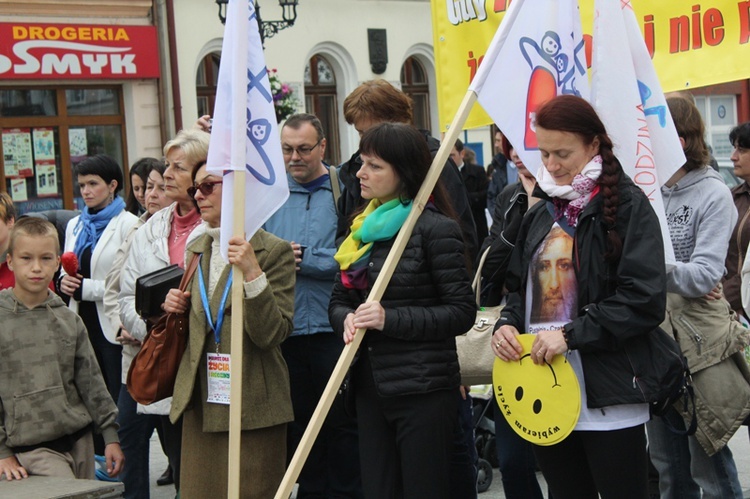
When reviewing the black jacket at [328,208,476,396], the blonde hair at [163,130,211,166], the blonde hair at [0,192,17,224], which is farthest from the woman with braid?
the blonde hair at [0,192,17,224]

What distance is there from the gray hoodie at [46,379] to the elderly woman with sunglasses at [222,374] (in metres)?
0.45

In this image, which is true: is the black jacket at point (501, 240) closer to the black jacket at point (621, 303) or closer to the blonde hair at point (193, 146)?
the black jacket at point (621, 303)

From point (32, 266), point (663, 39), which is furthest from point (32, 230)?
point (663, 39)

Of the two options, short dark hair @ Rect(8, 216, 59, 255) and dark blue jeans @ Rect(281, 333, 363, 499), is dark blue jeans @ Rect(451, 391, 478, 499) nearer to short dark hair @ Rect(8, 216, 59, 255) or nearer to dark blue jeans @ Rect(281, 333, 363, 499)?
dark blue jeans @ Rect(281, 333, 363, 499)

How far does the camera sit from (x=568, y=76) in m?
4.67

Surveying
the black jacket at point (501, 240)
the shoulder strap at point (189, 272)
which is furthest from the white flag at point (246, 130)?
the black jacket at point (501, 240)

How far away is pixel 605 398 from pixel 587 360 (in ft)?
0.45

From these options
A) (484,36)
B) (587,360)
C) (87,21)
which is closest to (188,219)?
(484,36)

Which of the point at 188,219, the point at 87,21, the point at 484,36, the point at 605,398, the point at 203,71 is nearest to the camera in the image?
the point at 605,398

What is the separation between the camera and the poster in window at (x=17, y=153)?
17125mm

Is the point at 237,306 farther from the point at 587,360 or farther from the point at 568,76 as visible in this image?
the point at 568,76

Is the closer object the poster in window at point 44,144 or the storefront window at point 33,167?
the storefront window at point 33,167

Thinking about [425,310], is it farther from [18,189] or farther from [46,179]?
[46,179]

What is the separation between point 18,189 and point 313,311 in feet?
41.3
